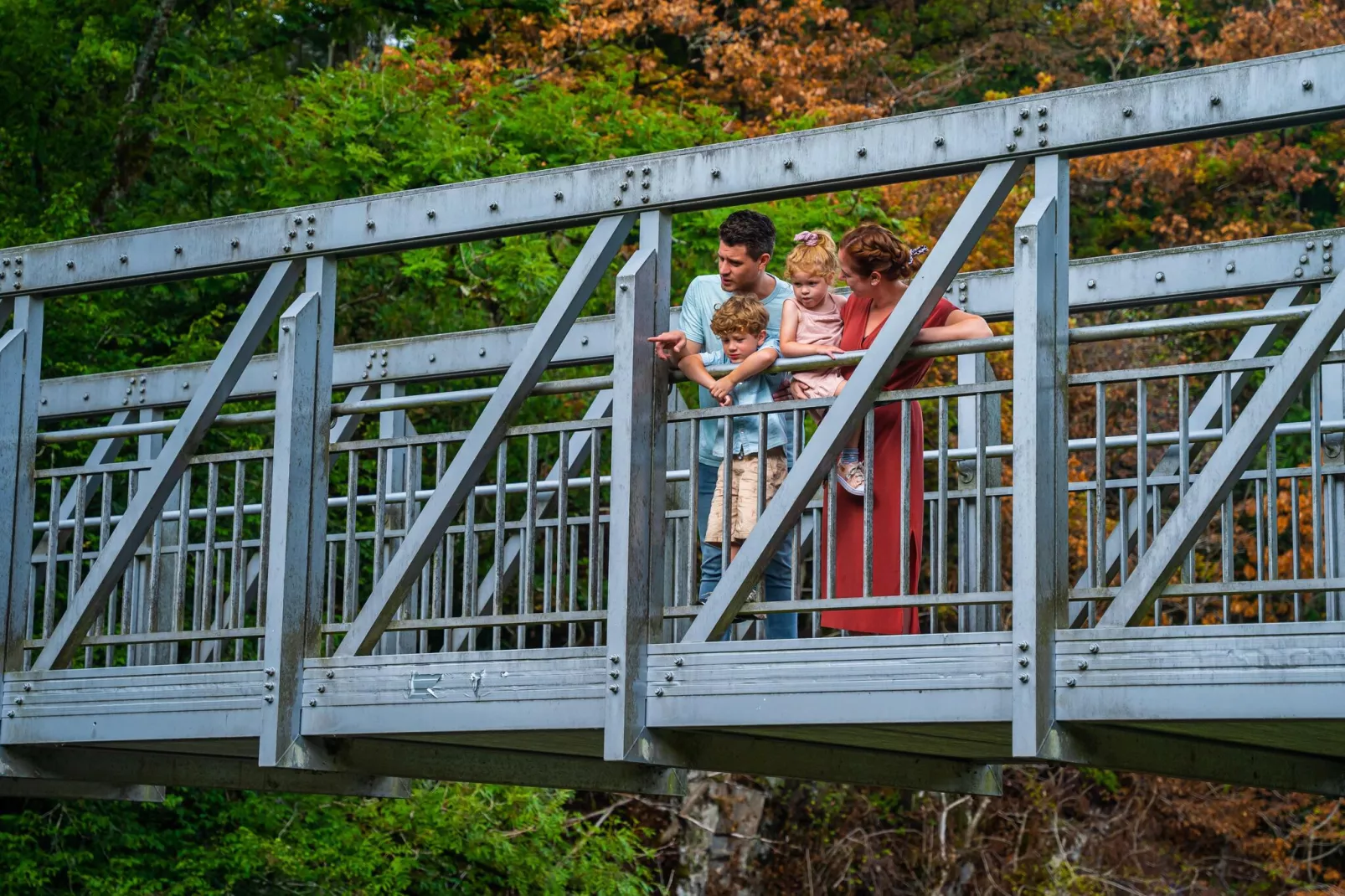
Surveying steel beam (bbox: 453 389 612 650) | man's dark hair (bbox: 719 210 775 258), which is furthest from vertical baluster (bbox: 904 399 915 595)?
steel beam (bbox: 453 389 612 650)

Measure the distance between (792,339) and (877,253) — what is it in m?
0.43

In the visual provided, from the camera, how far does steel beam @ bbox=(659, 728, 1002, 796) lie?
289 inches

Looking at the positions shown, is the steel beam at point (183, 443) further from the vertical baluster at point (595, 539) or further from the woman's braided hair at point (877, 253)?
the woman's braided hair at point (877, 253)

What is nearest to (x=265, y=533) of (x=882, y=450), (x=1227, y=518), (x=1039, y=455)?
(x=882, y=450)

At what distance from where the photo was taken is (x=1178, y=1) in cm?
2592

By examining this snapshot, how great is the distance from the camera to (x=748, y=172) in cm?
692

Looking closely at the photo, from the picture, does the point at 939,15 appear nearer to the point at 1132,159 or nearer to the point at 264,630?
the point at 1132,159

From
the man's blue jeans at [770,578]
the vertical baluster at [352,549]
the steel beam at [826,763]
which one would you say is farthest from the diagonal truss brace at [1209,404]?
the vertical baluster at [352,549]

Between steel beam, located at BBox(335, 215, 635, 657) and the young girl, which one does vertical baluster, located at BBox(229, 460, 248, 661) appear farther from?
the young girl

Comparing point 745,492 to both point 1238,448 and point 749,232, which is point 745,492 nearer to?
point 749,232

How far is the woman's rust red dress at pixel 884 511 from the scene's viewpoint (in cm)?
679

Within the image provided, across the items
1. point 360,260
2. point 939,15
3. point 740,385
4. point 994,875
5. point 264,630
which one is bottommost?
point 994,875

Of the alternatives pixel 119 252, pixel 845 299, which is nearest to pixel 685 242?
pixel 119 252

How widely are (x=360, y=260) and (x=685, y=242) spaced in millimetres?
2816
